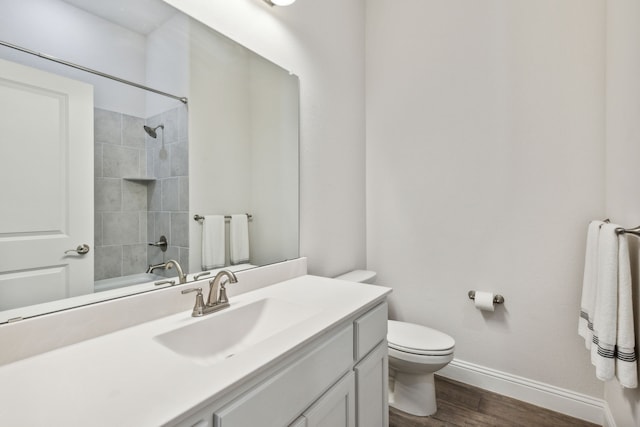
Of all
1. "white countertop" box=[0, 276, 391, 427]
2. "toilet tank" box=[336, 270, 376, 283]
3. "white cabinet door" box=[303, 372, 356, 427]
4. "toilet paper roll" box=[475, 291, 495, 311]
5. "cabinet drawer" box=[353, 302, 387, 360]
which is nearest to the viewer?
"white countertop" box=[0, 276, 391, 427]

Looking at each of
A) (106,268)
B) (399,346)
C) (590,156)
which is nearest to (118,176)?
(106,268)

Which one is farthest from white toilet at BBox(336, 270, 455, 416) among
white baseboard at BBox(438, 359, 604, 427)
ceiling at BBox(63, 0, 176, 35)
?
ceiling at BBox(63, 0, 176, 35)

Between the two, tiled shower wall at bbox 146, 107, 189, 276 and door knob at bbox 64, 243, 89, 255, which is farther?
tiled shower wall at bbox 146, 107, 189, 276

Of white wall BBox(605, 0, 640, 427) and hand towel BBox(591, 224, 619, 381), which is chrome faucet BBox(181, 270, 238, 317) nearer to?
hand towel BBox(591, 224, 619, 381)

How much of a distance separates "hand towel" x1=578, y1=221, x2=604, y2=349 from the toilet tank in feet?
3.65

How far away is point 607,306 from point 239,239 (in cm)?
160

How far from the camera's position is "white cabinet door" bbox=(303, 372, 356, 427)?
2.92 feet

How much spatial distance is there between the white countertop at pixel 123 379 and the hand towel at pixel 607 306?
1147 millimetres

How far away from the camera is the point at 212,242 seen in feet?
4.19

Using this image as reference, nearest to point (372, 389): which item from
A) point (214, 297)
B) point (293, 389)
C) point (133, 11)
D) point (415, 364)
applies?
point (415, 364)

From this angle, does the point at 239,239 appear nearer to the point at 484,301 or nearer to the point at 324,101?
the point at 324,101

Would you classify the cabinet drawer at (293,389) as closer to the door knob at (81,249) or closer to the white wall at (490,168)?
the door knob at (81,249)

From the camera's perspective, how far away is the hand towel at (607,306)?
3.88 ft

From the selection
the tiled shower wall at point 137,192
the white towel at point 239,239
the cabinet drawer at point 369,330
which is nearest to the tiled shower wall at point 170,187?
the tiled shower wall at point 137,192
